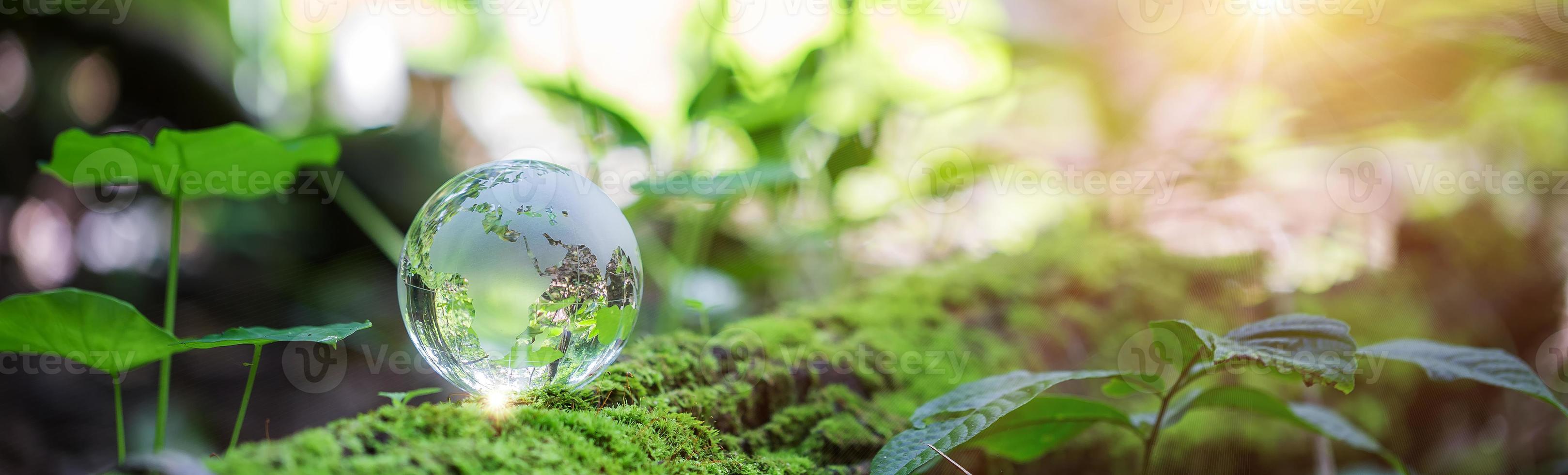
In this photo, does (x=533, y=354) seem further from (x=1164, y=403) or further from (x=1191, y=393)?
(x=1191, y=393)

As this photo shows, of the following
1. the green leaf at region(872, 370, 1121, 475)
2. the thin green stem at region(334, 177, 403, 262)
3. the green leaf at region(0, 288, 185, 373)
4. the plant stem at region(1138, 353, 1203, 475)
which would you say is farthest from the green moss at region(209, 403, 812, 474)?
the thin green stem at region(334, 177, 403, 262)

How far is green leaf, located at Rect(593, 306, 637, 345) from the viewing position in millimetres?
662

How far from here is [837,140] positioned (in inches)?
74.7

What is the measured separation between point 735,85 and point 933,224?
0.83 metres

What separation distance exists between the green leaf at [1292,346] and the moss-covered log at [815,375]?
394mm

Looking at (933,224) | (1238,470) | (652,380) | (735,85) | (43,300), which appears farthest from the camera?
(933,224)

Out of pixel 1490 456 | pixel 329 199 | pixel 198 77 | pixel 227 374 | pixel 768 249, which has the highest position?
pixel 198 77

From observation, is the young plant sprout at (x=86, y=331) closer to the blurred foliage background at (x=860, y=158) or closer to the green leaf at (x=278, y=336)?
the green leaf at (x=278, y=336)

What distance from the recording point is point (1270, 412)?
2.74 feet

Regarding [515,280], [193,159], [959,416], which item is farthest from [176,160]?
[959,416]

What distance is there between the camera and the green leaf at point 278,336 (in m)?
0.61

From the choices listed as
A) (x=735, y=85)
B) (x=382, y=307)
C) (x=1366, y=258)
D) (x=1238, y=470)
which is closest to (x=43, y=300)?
(x=735, y=85)

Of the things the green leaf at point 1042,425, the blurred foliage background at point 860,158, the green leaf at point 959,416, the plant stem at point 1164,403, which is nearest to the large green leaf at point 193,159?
the blurred foliage background at point 860,158

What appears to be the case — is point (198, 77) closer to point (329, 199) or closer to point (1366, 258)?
point (329, 199)
